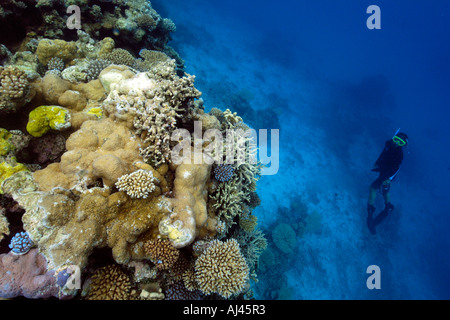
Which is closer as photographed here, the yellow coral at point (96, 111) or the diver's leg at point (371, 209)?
the yellow coral at point (96, 111)

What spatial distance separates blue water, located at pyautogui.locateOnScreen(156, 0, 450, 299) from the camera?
14.4 m

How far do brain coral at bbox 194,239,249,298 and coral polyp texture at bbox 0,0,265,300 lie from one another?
17 millimetres

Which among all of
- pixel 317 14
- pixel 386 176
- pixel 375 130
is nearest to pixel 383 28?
pixel 317 14

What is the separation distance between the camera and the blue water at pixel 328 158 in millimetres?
14383

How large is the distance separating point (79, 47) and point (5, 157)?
4.44 m

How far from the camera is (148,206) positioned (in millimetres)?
3375

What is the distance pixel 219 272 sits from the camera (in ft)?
12.0

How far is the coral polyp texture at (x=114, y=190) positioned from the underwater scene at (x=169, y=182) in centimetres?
2

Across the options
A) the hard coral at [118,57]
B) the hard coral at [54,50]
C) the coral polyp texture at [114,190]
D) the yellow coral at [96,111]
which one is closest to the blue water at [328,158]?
the coral polyp texture at [114,190]

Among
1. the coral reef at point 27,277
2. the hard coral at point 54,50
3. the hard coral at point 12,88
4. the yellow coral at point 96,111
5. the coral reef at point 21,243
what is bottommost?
the coral reef at point 27,277

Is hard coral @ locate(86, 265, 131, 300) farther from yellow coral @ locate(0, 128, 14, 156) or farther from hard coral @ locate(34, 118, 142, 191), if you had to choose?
yellow coral @ locate(0, 128, 14, 156)

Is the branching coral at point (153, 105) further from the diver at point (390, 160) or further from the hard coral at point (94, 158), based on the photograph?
the diver at point (390, 160)
